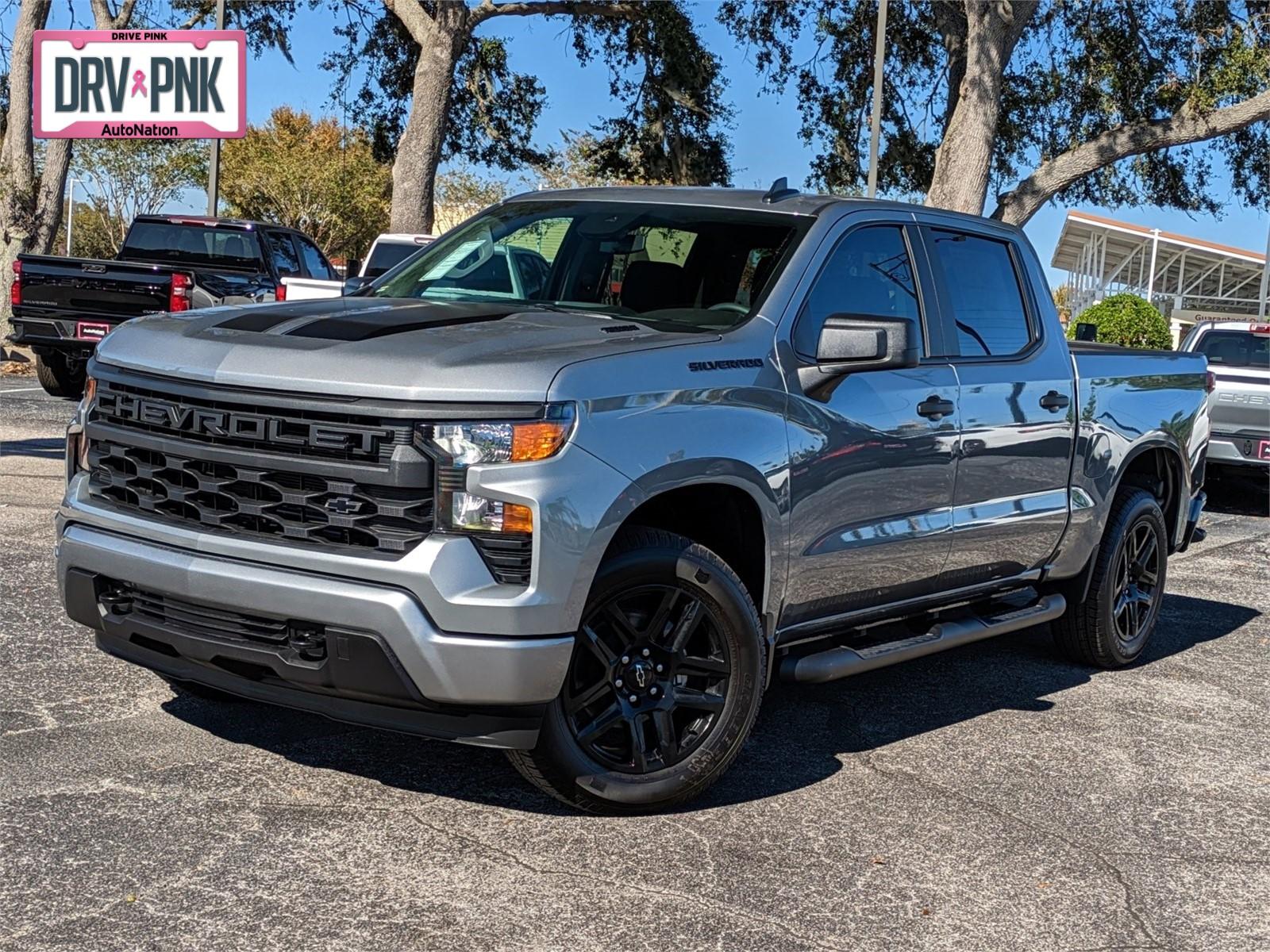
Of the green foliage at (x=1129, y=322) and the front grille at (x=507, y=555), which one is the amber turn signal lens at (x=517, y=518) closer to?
the front grille at (x=507, y=555)

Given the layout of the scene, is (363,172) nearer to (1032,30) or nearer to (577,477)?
(1032,30)

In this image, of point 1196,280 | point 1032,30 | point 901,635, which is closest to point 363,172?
point 1196,280

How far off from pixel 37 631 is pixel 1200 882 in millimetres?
4606

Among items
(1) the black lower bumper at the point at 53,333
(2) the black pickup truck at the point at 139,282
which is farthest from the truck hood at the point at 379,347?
(1) the black lower bumper at the point at 53,333

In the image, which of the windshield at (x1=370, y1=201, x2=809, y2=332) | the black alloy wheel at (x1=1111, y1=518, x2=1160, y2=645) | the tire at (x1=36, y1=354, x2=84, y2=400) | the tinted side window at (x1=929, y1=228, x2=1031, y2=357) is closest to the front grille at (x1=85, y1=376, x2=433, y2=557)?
the windshield at (x1=370, y1=201, x2=809, y2=332)

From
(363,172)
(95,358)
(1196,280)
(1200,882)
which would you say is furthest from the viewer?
(363,172)

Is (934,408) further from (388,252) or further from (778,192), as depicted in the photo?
(388,252)

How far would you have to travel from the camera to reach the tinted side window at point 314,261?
17953mm

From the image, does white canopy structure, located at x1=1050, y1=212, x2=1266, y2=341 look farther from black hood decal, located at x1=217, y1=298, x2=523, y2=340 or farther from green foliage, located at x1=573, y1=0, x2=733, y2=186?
black hood decal, located at x1=217, y1=298, x2=523, y2=340

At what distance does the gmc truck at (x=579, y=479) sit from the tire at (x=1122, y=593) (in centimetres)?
86

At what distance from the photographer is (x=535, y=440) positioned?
4359mm

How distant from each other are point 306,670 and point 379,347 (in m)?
0.93

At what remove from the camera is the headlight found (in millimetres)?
4301

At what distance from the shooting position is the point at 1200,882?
463 centimetres
